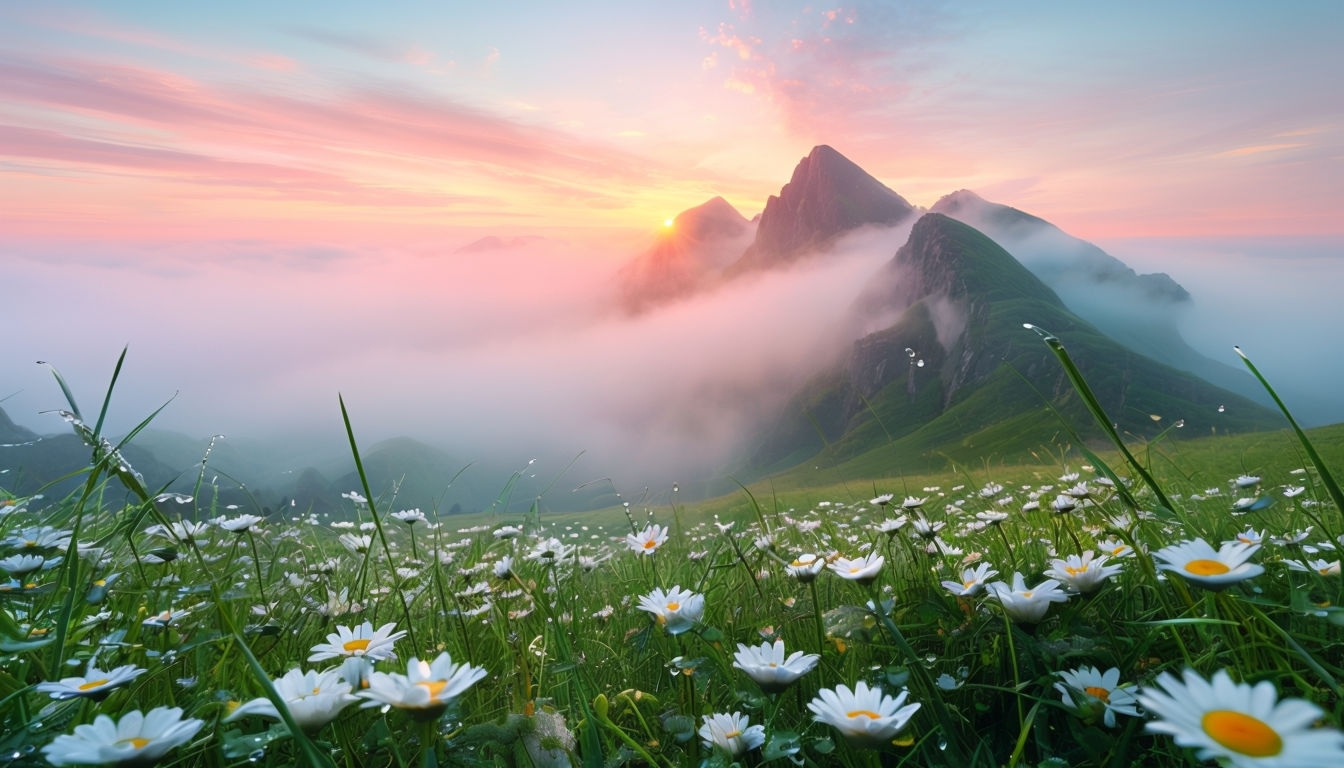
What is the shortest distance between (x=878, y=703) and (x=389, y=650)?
136 centimetres

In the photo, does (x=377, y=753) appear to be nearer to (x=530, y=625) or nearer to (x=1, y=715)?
(x=1, y=715)

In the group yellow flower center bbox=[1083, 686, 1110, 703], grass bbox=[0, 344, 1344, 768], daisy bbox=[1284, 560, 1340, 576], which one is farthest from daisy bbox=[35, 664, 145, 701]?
daisy bbox=[1284, 560, 1340, 576]

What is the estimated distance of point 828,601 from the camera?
12.0 feet

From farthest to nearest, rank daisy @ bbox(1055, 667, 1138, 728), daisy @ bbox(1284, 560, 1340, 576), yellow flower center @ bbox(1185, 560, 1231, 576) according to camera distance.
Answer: daisy @ bbox(1284, 560, 1340, 576) → daisy @ bbox(1055, 667, 1138, 728) → yellow flower center @ bbox(1185, 560, 1231, 576)

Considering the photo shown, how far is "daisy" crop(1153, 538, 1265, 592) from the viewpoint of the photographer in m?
1.67

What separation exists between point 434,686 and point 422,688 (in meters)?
0.09

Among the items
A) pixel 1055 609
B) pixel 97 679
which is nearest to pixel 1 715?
pixel 97 679

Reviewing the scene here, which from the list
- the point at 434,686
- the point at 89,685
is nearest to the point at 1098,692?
the point at 434,686

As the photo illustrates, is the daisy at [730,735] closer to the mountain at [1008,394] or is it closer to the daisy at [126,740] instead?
the daisy at [126,740]

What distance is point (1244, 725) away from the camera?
122cm

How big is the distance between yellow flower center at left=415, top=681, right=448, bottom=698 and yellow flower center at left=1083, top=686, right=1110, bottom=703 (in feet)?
5.83

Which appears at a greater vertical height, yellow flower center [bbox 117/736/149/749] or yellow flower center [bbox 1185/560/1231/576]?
yellow flower center [bbox 1185/560/1231/576]

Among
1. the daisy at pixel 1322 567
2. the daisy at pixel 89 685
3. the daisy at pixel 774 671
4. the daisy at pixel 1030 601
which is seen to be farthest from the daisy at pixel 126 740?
the daisy at pixel 1322 567

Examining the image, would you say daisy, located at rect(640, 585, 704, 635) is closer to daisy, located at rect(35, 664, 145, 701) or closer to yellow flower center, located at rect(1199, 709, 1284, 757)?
yellow flower center, located at rect(1199, 709, 1284, 757)
